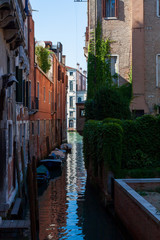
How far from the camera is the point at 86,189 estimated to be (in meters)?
14.6

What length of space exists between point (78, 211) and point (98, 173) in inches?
65.1

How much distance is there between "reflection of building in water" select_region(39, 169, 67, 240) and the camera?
30.5 feet

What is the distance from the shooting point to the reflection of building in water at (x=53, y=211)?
9.30 m

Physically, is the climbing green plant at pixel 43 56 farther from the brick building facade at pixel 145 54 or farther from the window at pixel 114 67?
the brick building facade at pixel 145 54

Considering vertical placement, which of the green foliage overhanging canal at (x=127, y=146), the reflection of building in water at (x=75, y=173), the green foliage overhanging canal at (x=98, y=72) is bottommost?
the reflection of building in water at (x=75, y=173)

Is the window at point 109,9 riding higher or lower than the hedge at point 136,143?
higher

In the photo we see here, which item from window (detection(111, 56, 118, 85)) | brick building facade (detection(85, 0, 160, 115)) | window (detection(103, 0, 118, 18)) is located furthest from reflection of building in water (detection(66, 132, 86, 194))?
window (detection(103, 0, 118, 18))

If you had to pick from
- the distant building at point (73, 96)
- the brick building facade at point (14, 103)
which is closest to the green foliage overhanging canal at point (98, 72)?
the brick building facade at point (14, 103)

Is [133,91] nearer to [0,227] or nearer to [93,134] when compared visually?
[93,134]

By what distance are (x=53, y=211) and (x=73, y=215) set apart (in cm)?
82

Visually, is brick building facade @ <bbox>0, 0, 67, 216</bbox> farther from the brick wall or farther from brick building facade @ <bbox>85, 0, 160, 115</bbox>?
brick building facade @ <bbox>85, 0, 160, 115</bbox>

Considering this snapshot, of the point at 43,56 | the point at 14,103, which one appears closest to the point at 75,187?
the point at 14,103

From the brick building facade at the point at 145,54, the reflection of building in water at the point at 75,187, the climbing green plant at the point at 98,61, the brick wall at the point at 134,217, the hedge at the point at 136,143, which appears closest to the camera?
the brick wall at the point at 134,217

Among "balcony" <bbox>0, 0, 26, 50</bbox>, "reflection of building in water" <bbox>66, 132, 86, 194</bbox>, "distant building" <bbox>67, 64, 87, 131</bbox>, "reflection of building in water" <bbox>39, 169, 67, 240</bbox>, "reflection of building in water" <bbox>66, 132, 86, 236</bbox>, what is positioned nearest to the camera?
"balcony" <bbox>0, 0, 26, 50</bbox>
